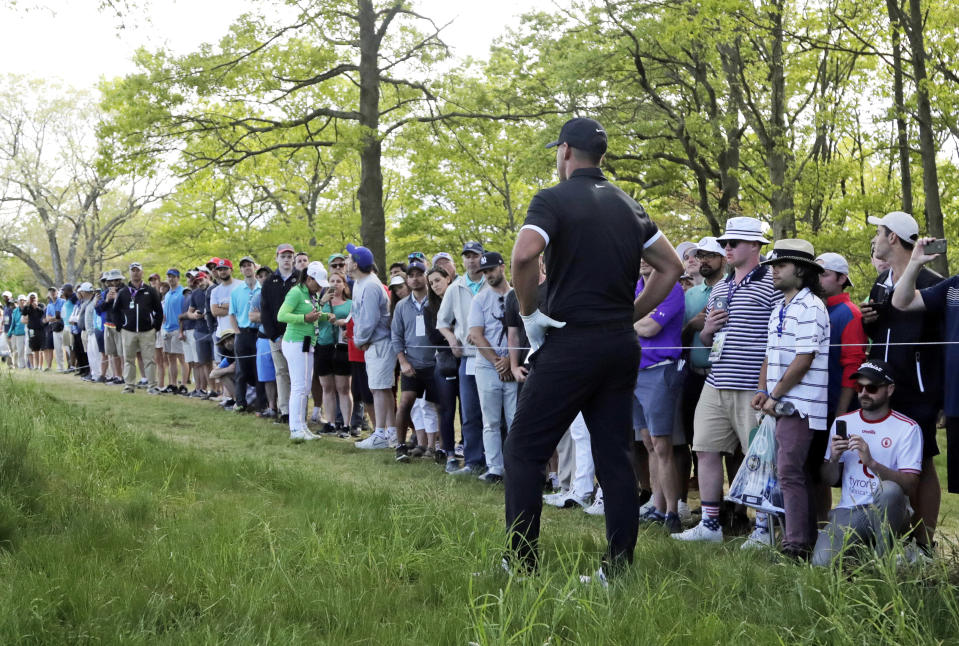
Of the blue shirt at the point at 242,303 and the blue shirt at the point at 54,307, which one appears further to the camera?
the blue shirt at the point at 54,307

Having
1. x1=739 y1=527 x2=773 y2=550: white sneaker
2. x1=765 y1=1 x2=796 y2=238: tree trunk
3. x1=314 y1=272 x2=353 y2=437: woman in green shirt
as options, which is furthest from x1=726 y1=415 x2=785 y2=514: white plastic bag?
x1=765 y1=1 x2=796 y2=238: tree trunk

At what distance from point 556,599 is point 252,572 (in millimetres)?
1514

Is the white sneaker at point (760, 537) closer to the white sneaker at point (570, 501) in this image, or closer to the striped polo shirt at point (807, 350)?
the striped polo shirt at point (807, 350)

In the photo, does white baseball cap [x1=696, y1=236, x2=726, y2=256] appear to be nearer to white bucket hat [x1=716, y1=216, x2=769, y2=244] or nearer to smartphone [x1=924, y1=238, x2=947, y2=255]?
white bucket hat [x1=716, y1=216, x2=769, y2=244]

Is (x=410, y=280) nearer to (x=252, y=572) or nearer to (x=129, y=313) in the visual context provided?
(x=252, y=572)

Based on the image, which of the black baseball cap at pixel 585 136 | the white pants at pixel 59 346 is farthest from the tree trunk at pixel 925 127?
the white pants at pixel 59 346

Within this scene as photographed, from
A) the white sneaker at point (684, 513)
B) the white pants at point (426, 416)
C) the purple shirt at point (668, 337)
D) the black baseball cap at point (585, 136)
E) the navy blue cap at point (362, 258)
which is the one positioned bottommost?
the white sneaker at point (684, 513)

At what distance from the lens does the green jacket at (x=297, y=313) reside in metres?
11.4

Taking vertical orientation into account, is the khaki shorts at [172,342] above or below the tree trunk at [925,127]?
below

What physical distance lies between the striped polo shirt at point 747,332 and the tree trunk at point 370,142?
556 inches

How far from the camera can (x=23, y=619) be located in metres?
→ 3.54

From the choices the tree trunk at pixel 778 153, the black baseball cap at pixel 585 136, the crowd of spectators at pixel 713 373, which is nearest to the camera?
the black baseball cap at pixel 585 136

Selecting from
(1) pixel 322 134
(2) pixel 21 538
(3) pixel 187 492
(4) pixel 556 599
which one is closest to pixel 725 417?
(4) pixel 556 599

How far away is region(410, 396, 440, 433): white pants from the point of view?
10.7 metres
